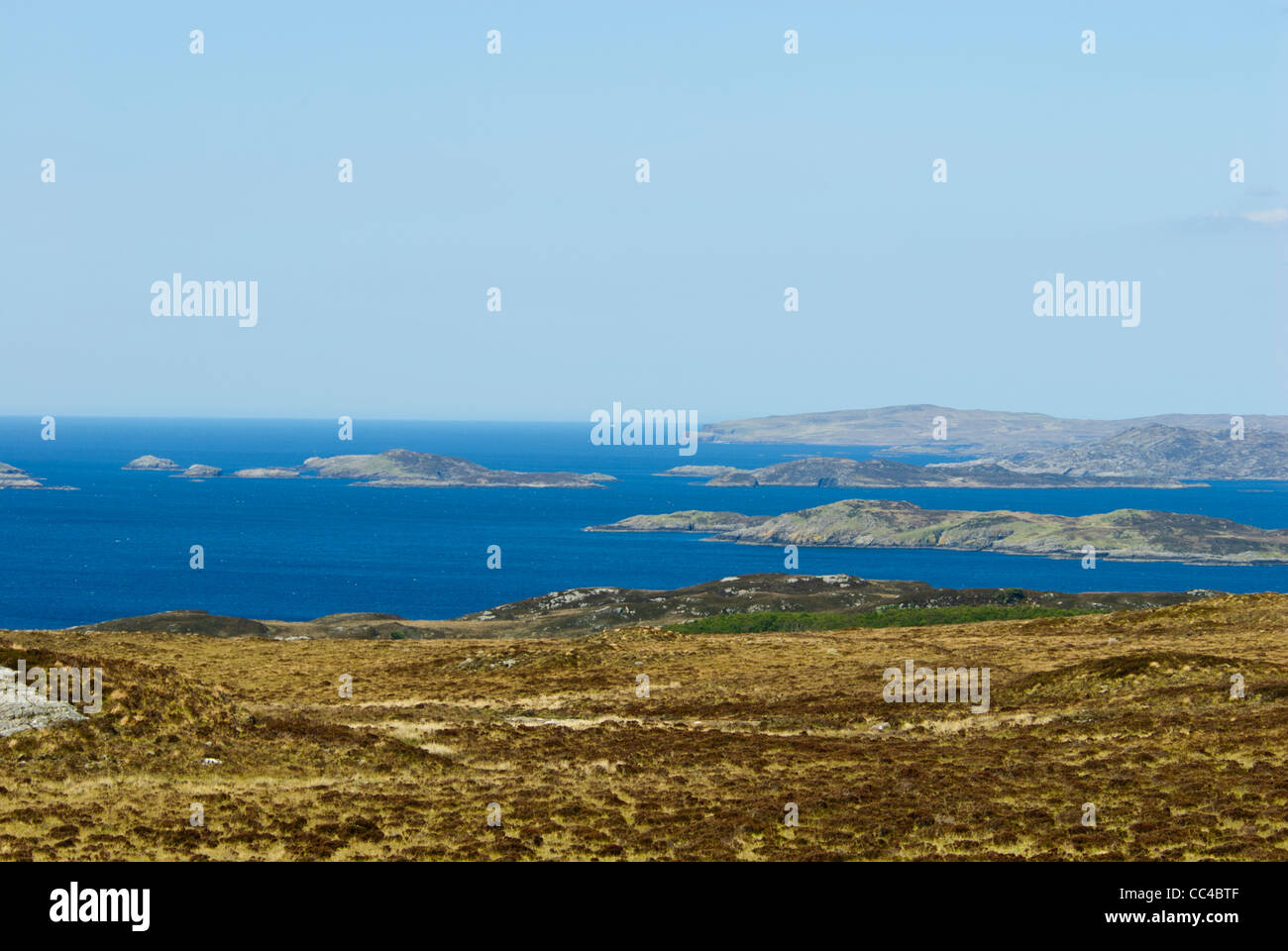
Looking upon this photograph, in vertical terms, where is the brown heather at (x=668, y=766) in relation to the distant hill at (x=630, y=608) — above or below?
above

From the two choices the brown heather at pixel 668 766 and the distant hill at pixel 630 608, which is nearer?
the brown heather at pixel 668 766

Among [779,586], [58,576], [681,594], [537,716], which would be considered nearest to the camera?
[537,716]

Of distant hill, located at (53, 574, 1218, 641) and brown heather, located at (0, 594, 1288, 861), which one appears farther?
distant hill, located at (53, 574, 1218, 641)

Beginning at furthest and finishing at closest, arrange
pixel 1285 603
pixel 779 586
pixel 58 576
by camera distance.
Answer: pixel 58 576 < pixel 779 586 < pixel 1285 603

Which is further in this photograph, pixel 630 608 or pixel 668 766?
pixel 630 608

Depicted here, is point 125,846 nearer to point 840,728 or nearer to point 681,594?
point 840,728

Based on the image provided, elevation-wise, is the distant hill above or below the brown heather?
below

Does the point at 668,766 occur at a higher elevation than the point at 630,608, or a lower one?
higher

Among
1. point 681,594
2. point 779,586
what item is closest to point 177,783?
point 681,594
